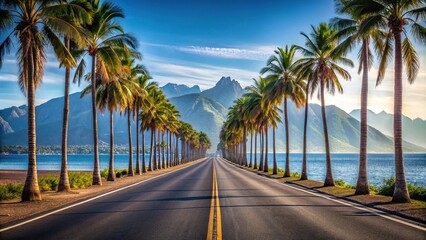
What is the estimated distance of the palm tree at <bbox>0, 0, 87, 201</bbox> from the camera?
1626 cm

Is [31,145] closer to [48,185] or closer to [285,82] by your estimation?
[48,185]

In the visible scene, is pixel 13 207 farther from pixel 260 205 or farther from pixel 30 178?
pixel 260 205

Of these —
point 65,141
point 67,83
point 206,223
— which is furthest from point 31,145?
point 206,223

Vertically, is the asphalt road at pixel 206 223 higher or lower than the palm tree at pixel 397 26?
lower

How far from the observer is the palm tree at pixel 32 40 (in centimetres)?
1626

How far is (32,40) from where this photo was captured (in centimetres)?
1664

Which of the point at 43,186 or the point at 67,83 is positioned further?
the point at 43,186

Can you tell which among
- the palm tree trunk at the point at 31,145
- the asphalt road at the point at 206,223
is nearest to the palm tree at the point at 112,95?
the palm tree trunk at the point at 31,145

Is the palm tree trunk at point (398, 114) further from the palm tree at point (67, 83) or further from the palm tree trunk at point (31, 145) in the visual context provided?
the palm tree trunk at point (31, 145)

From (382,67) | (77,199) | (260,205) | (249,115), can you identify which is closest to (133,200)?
(77,199)

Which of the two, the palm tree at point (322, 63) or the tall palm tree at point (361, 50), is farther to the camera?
the palm tree at point (322, 63)

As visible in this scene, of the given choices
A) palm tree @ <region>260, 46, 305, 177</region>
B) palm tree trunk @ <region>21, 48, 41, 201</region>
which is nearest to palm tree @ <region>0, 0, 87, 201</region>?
palm tree trunk @ <region>21, 48, 41, 201</region>

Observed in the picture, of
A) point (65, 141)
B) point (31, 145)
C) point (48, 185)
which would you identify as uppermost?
point (65, 141)

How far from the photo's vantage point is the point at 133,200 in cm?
1655
